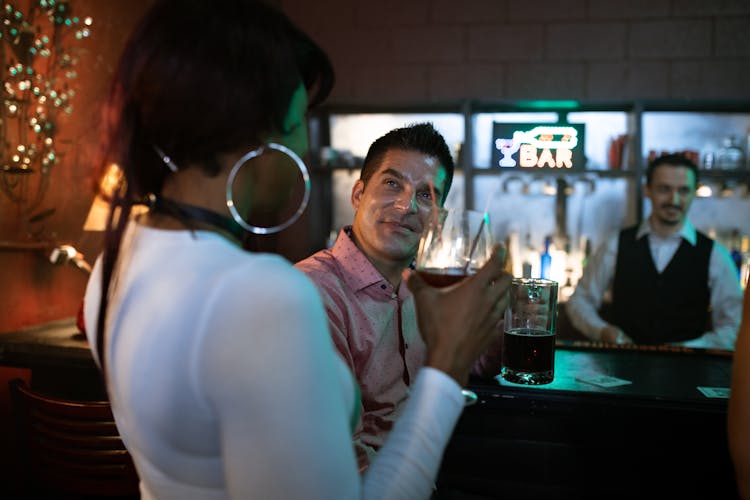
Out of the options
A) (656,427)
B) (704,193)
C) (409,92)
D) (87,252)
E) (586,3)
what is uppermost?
(586,3)

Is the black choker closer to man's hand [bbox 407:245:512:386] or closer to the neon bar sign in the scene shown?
man's hand [bbox 407:245:512:386]

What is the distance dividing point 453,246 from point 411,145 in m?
0.88

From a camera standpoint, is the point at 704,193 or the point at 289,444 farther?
the point at 704,193

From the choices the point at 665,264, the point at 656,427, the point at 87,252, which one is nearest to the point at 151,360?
the point at 656,427

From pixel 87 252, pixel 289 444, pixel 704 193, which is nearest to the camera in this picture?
pixel 289 444

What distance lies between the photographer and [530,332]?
5.24 feet

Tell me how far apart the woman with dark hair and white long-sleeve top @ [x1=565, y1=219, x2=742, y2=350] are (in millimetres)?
2800

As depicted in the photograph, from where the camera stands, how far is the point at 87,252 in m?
3.40

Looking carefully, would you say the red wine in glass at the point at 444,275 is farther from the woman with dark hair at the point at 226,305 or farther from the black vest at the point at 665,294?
the black vest at the point at 665,294

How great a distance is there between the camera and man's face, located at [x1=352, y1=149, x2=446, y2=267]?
1712 mm

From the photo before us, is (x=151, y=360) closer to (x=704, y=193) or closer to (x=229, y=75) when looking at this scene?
(x=229, y=75)

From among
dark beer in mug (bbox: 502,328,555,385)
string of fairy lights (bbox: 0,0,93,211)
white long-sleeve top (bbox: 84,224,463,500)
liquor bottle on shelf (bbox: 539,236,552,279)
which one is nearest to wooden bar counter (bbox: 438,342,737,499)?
dark beer in mug (bbox: 502,328,555,385)

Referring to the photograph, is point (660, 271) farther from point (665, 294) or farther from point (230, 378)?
point (230, 378)

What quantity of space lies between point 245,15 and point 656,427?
1.45m
